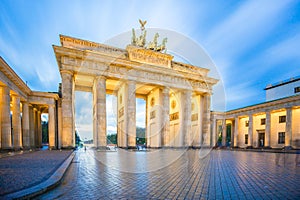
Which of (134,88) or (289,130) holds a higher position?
(134,88)

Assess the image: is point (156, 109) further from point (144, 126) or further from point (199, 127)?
point (199, 127)

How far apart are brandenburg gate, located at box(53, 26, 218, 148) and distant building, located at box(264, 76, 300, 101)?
748 inches

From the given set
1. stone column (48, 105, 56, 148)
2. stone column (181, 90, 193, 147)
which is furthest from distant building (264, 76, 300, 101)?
stone column (48, 105, 56, 148)

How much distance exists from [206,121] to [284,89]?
22.1 metres

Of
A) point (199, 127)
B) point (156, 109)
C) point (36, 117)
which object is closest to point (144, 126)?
point (156, 109)

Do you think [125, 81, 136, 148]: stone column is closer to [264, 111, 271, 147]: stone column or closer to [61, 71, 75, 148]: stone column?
[61, 71, 75, 148]: stone column

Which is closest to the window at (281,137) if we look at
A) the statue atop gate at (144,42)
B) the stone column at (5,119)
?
the statue atop gate at (144,42)

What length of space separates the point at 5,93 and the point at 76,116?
8917mm

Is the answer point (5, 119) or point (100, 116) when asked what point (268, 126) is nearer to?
point (100, 116)

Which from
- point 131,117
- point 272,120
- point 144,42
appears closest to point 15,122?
point 131,117

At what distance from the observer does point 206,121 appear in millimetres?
31016

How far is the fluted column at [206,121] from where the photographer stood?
3090 cm

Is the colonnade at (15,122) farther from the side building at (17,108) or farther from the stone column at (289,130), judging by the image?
the stone column at (289,130)

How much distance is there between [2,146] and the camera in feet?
54.2
